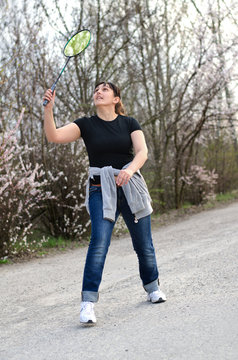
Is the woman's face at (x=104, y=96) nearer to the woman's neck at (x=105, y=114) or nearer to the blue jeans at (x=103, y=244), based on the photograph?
the woman's neck at (x=105, y=114)

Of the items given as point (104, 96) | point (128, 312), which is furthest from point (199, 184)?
point (128, 312)

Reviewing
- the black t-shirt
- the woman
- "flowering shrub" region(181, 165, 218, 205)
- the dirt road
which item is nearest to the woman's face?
the woman

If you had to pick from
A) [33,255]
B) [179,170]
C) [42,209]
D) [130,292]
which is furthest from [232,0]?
[130,292]

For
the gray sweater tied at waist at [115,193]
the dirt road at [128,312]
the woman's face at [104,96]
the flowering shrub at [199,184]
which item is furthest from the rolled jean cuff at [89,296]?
the flowering shrub at [199,184]

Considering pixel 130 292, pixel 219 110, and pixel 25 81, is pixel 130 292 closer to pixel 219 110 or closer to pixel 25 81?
pixel 25 81

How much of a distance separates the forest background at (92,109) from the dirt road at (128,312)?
1.79 meters

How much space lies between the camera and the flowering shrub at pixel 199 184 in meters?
14.9

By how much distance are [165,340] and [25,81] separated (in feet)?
24.4

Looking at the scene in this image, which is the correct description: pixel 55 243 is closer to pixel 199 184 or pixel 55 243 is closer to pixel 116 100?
pixel 116 100

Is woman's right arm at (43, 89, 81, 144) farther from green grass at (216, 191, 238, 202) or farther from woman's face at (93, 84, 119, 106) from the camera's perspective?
green grass at (216, 191, 238, 202)

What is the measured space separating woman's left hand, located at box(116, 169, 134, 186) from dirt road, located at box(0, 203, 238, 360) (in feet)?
3.22

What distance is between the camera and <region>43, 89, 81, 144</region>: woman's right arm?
3.45 metres

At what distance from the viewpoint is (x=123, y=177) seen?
3.34 m

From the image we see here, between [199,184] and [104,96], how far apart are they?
11623 mm
